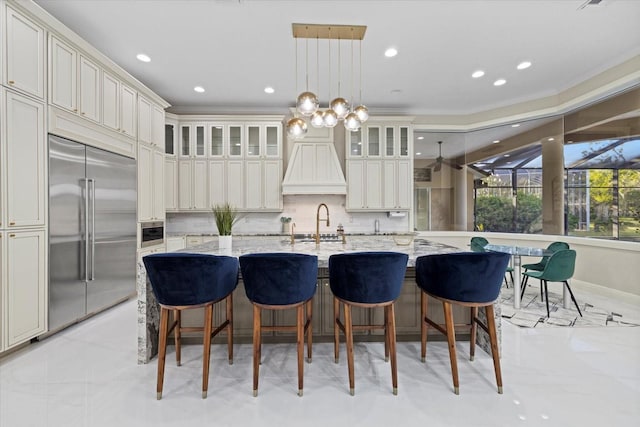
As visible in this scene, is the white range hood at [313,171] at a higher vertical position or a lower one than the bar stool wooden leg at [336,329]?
higher

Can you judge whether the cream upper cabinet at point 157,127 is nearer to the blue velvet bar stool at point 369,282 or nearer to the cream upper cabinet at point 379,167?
the cream upper cabinet at point 379,167

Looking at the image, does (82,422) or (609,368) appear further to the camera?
(609,368)

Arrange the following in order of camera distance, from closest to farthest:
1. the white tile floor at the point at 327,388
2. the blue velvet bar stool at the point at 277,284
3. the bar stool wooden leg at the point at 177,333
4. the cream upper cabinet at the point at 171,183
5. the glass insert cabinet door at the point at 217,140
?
the white tile floor at the point at 327,388, the blue velvet bar stool at the point at 277,284, the bar stool wooden leg at the point at 177,333, the cream upper cabinet at the point at 171,183, the glass insert cabinet door at the point at 217,140

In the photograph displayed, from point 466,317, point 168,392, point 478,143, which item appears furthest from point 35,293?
point 478,143

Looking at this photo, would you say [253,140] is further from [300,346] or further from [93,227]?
[300,346]

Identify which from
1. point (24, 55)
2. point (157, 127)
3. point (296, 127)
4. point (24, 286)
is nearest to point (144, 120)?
point (157, 127)

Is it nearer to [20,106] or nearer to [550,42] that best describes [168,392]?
[20,106]

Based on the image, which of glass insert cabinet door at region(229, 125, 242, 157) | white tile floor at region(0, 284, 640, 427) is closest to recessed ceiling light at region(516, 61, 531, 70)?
white tile floor at region(0, 284, 640, 427)

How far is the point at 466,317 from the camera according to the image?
247 centimetres

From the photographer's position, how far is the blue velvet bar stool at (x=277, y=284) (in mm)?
1806

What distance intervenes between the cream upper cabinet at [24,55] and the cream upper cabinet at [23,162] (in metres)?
0.12

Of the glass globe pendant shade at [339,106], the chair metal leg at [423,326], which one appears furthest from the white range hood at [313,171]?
the chair metal leg at [423,326]

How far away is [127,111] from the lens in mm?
3646

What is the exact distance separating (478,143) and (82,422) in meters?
6.42
